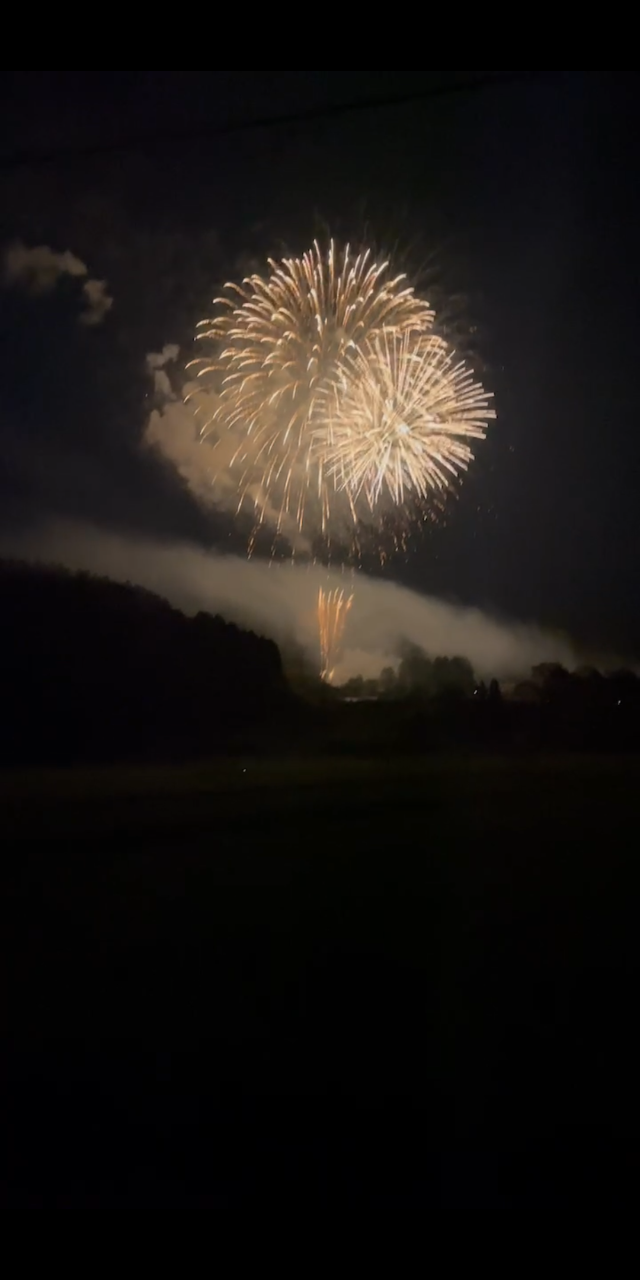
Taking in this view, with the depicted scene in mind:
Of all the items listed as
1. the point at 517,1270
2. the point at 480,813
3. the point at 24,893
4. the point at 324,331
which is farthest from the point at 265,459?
the point at 517,1270

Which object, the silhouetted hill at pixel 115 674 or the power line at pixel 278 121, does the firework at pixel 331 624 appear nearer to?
the silhouetted hill at pixel 115 674

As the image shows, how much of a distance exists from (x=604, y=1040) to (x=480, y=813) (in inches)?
35.5

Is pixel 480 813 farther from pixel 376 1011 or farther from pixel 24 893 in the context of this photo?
pixel 24 893

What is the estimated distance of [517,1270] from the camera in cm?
297

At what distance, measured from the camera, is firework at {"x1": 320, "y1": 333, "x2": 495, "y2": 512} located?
11.0 ft

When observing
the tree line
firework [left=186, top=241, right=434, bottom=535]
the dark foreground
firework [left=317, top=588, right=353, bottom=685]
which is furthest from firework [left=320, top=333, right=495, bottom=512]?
the dark foreground

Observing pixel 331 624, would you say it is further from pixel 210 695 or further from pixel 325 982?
pixel 325 982

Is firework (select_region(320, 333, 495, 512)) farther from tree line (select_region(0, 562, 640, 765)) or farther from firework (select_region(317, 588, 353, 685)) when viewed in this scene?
tree line (select_region(0, 562, 640, 765))

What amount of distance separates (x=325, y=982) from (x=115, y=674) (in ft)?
4.57

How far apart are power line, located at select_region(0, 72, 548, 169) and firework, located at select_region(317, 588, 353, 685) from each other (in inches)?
71.0

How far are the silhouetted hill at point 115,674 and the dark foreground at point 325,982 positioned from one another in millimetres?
148

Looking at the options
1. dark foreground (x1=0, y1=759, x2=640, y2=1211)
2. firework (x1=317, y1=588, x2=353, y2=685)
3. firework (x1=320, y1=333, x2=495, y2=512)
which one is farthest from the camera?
firework (x1=317, y1=588, x2=353, y2=685)

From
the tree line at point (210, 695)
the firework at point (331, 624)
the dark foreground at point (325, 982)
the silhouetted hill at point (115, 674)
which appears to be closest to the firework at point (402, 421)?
the firework at point (331, 624)

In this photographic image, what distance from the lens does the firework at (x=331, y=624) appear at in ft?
11.5
